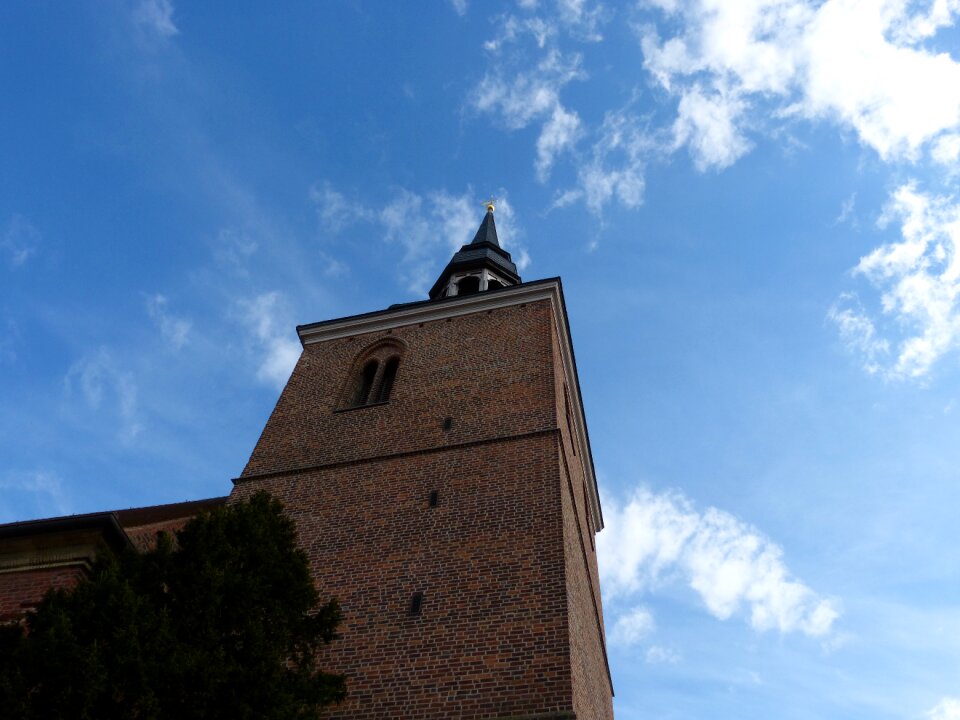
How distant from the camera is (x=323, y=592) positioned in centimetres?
1046

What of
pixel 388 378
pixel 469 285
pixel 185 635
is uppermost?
pixel 469 285

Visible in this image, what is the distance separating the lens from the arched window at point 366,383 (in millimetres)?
15598

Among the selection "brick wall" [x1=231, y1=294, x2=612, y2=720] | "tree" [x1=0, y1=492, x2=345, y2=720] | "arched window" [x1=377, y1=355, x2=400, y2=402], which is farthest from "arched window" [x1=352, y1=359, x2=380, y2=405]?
"tree" [x1=0, y1=492, x2=345, y2=720]

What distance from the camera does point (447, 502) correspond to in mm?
11383

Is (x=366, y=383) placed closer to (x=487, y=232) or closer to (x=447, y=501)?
(x=447, y=501)

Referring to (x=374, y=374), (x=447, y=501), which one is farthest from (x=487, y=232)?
(x=447, y=501)

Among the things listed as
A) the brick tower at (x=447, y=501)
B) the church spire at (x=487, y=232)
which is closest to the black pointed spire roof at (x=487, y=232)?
the church spire at (x=487, y=232)

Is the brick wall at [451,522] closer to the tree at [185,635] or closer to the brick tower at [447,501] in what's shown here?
the brick tower at [447,501]

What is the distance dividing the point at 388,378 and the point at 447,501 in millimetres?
5243

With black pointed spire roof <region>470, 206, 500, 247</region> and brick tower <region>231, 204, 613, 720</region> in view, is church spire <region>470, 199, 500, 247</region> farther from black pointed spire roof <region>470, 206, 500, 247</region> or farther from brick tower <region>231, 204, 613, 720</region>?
brick tower <region>231, 204, 613, 720</region>

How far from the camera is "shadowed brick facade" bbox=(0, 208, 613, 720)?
29.2 feet

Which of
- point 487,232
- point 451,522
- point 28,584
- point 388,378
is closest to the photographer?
point 28,584

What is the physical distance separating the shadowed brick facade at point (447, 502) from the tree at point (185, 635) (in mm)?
1487

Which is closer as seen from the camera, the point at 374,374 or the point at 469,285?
the point at 374,374
